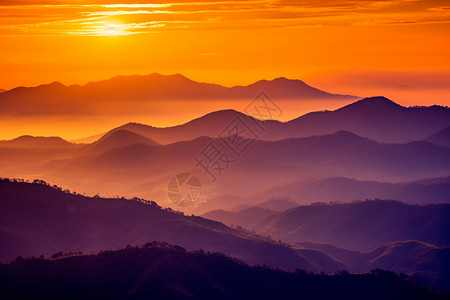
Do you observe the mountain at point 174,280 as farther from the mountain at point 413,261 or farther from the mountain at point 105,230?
the mountain at point 413,261

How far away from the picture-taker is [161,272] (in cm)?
12450

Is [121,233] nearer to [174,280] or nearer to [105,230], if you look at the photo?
[105,230]

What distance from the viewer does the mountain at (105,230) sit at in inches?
6447

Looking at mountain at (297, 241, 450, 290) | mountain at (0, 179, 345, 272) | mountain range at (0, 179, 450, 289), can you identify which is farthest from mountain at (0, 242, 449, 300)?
mountain at (297, 241, 450, 290)

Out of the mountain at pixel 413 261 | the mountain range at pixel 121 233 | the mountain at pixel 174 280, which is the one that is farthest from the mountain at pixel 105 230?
the mountain at pixel 174 280

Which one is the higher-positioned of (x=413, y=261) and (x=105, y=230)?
(x=105, y=230)

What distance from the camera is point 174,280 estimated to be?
404 feet

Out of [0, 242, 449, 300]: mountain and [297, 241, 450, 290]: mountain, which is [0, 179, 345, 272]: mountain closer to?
[297, 241, 450, 290]: mountain

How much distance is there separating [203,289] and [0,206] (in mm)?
60485

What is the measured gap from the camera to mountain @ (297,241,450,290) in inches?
7062

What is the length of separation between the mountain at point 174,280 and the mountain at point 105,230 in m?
28.9

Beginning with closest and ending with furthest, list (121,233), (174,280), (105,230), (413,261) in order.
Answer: (174,280) → (121,233) → (105,230) → (413,261)

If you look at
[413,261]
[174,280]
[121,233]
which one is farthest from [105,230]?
[413,261]

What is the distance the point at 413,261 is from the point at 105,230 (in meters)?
64.5
